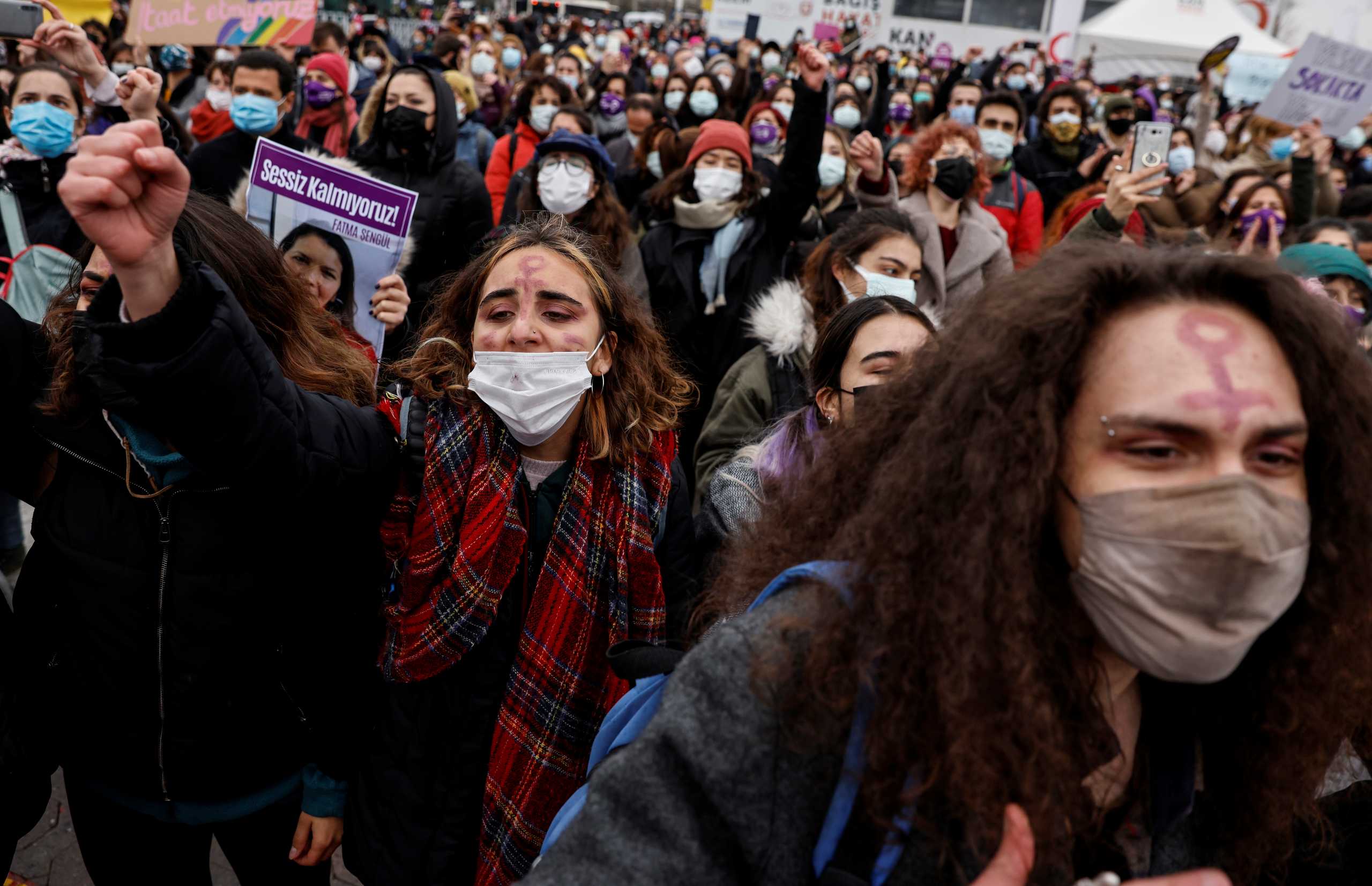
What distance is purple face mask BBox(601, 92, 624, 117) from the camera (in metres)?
8.69

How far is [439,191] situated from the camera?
4.54 meters

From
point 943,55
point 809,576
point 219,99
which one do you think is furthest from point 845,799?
point 943,55

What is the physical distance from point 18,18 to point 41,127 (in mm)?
2056

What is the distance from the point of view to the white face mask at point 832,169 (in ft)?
17.7

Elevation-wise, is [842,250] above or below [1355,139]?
below

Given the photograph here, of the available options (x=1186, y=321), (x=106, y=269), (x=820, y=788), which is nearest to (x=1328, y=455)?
(x=1186, y=321)

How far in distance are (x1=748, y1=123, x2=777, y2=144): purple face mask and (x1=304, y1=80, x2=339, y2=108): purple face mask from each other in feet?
9.20

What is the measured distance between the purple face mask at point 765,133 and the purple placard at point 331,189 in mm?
4233

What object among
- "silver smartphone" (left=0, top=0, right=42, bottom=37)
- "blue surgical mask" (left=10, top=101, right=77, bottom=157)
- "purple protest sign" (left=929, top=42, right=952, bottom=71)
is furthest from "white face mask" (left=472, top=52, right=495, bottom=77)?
"purple protest sign" (left=929, top=42, right=952, bottom=71)

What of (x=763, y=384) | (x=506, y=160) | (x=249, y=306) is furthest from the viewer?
(x=506, y=160)

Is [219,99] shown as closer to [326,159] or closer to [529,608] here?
[326,159]

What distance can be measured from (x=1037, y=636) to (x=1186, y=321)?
1.37 feet

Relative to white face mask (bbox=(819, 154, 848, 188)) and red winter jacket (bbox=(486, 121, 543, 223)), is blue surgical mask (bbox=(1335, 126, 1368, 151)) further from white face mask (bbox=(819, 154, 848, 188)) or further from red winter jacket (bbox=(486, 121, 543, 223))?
red winter jacket (bbox=(486, 121, 543, 223))

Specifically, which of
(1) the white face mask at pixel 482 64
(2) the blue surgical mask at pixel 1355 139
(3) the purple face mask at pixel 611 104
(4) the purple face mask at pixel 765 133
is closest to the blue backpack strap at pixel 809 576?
(4) the purple face mask at pixel 765 133
